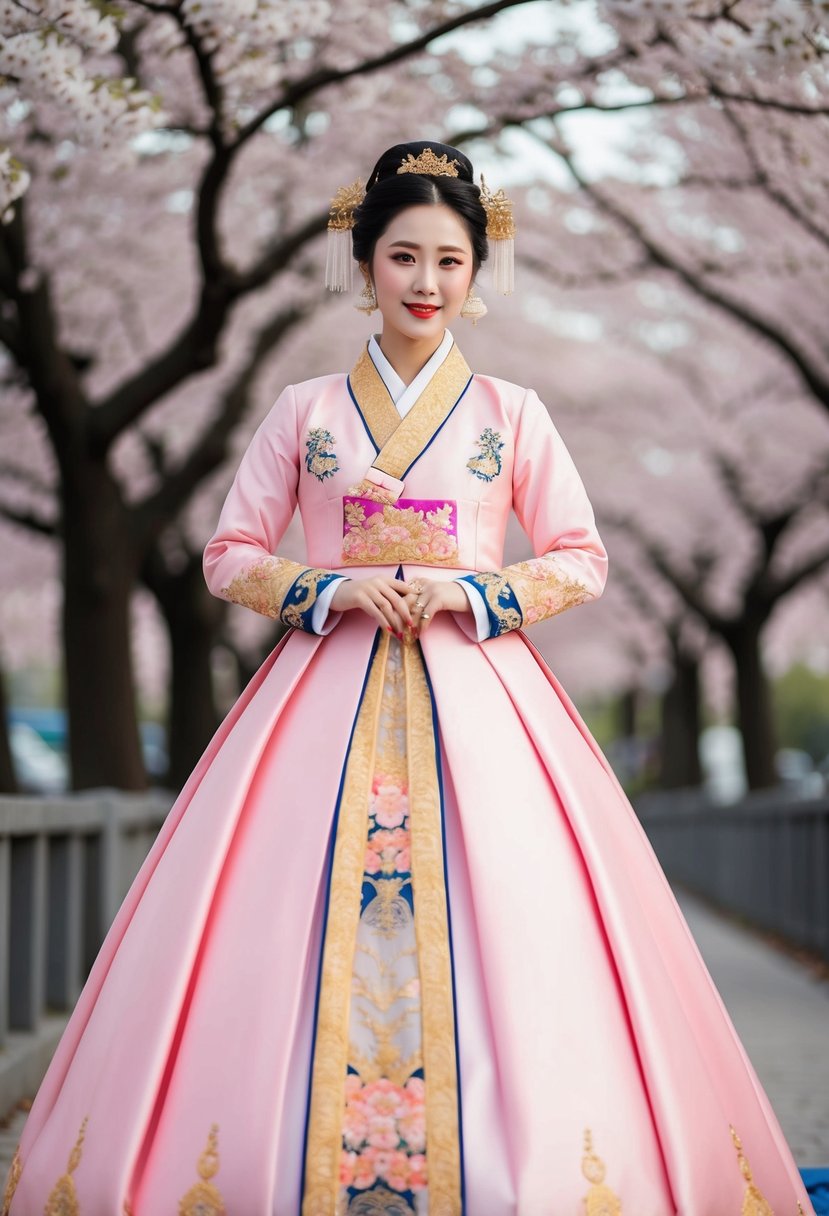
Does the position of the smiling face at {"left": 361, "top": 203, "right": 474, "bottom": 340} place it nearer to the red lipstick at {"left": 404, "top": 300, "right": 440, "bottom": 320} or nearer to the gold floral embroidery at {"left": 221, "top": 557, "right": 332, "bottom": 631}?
the red lipstick at {"left": 404, "top": 300, "right": 440, "bottom": 320}

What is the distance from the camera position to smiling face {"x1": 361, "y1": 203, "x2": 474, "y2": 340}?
346 cm

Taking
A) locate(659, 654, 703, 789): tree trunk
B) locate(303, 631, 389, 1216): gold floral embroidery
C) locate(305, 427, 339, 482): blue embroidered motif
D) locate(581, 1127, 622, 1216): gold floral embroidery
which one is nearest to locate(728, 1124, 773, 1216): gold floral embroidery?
locate(581, 1127, 622, 1216): gold floral embroidery

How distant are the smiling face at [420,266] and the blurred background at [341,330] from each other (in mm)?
2439

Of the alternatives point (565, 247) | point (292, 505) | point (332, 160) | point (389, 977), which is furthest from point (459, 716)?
point (565, 247)

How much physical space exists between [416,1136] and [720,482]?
57.6 ft

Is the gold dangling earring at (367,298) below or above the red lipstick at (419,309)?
above

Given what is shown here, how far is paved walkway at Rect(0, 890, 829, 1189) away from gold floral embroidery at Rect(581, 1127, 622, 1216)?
2174 mm

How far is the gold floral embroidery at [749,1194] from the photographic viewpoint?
2.92 m

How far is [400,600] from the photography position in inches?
124

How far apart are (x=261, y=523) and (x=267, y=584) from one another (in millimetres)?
259

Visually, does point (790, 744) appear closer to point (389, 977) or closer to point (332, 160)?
point (332, 160)

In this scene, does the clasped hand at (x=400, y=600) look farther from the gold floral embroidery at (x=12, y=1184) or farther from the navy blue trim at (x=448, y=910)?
the gold floral embroidery at (x=12, y=1184)

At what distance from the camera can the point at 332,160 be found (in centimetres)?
1143

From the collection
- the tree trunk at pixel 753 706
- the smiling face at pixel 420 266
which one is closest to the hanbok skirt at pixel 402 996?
the smiling face at pixel 420 266
